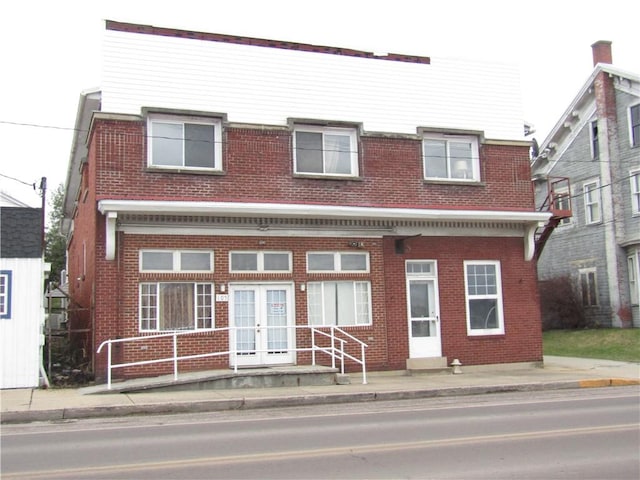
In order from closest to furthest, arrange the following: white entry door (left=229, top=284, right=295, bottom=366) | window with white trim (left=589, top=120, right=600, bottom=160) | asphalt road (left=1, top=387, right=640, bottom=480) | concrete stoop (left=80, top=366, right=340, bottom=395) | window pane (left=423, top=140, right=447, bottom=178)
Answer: asphalt road (left=1, top=387, right=640, bottom=480) → concrete stoop (left=80, top=366, right=340, bottom=395) → white entry door (left=229, top=284, right=295, bottom=366) → window pane (left=423, top=140, right=447, bottom=178) → window with white trim (left=589, top=120, right=600, bottom=160)

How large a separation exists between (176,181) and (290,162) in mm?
2825

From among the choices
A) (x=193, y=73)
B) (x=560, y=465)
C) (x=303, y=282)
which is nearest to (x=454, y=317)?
(x=303, y=282)

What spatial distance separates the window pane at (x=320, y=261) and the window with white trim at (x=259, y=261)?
57 cm

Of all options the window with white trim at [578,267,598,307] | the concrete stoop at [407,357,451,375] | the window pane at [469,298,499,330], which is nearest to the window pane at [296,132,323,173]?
the concrete stoop at [407,357,451,375]

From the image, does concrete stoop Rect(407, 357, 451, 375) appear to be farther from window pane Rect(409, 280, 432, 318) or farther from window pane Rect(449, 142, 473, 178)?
window pane Rect(449, 142, 473, 178)

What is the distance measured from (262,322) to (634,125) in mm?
19724

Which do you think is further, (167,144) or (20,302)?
(167,144)

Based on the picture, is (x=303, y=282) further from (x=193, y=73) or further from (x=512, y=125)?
(x=512, y=125)

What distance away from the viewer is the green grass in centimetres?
2250

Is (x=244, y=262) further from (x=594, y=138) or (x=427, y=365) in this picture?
(x=594, y=138)

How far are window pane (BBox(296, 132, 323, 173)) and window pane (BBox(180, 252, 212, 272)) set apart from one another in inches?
126

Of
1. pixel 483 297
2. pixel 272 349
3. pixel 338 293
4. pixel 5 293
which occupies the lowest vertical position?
pixel 272 349

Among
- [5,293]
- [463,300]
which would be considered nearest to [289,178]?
[463,300]

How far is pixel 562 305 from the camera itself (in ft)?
97.5
